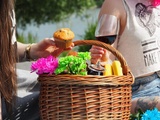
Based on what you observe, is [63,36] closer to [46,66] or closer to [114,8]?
[46,66]

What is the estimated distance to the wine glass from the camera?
2431mm

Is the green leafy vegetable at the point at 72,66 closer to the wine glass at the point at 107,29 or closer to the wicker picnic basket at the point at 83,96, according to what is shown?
the wicker picnic basket at the point at 83,96

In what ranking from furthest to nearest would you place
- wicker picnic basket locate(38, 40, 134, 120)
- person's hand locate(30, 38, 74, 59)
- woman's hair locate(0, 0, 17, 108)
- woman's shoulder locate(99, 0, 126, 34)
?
woman's shoulder locate(99, 0, 126, 34) < person's hand locate(30, 38, 74, 59) < woman's hair locate(0, 0, 17, 108) < wicker picnic basket locate(38, 40, 134, 120)

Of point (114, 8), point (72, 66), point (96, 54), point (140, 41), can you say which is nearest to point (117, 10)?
point (114, 8)

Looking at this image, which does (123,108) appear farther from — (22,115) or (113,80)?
(22,115)

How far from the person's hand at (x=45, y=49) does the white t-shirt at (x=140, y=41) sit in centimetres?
45

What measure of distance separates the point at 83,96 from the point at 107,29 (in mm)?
496

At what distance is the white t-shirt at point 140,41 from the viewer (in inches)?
104

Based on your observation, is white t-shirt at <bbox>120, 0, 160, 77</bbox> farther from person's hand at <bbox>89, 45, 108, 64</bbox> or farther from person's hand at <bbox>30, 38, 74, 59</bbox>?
person's hand at <bbox>30, 38, 74, 59</bbox>

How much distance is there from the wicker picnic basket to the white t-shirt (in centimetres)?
52

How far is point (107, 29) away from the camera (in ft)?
8.04

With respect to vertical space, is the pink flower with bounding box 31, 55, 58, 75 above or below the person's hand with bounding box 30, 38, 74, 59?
below

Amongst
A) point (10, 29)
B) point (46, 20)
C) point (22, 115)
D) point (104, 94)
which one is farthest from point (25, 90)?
point (46, 20)

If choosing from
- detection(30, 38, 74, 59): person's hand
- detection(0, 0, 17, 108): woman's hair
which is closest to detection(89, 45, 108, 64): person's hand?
detection(30, 38, 74, 59): person's hand
